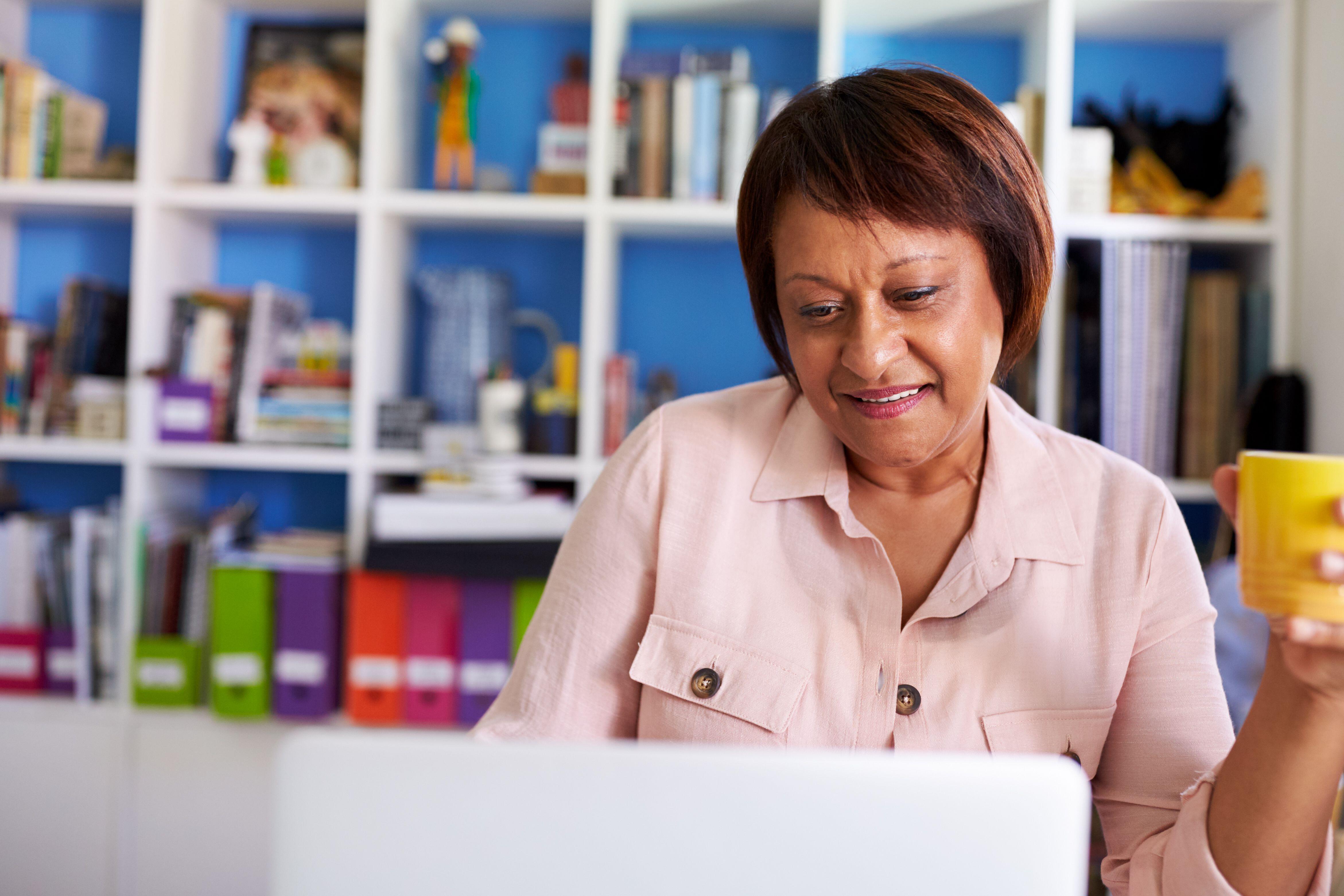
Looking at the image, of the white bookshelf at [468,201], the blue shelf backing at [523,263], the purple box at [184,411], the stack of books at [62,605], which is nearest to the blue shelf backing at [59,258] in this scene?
the white bookshelf at [468,201]

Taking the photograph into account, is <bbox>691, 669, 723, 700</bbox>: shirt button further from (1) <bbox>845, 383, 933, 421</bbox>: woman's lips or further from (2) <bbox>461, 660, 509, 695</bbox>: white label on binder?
(2) <bbox>461, 660, 509, 695</bbox>: white label on binder

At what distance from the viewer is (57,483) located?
2.46m

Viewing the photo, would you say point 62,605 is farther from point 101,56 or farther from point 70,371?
point 101,56

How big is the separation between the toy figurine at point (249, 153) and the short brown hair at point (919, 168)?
163 centimetres

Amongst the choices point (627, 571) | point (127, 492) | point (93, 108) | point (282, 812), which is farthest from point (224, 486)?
point (282, 812)

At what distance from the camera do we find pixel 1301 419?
1.98 meters

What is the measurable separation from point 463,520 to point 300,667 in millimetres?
460

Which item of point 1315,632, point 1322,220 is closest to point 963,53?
point 1322,220

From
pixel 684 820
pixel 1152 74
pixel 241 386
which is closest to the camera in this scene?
pixel 684 820

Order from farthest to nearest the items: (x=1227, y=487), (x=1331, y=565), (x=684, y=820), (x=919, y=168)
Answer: (x=919, y=168) < (x=1227, y=487) < (x=1331, y=565) < (x=684, y=820)

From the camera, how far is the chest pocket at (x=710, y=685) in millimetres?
915

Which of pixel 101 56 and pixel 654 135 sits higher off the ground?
pixel 101 56

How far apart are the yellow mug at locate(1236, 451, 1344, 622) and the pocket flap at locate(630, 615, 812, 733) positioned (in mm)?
442

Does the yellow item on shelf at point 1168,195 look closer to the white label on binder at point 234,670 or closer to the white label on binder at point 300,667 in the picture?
the white label on binder at point 300,667
